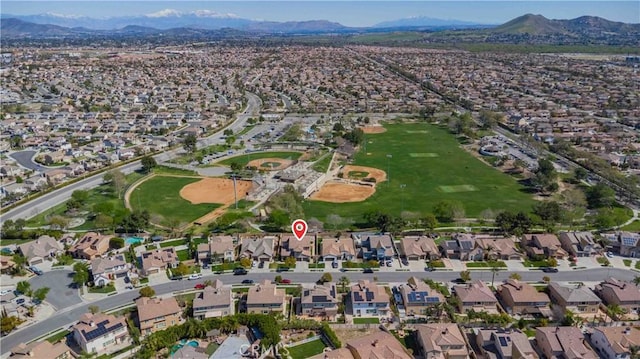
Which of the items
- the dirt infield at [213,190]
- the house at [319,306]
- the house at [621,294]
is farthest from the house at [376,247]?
the dirt infield at [213,190]

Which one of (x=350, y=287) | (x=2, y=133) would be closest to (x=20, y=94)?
(x=2, y=133)

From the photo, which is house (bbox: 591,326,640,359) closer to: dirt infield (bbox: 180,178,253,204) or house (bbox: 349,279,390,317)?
house (bbox: 349,279,390,317)

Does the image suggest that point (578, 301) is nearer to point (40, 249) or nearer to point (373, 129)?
point (40, 249)

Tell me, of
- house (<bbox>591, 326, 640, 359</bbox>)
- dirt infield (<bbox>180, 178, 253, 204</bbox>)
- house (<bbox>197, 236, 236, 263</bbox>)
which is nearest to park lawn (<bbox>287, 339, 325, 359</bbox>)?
house (<bbox>197, 236, 236, 263</bbox>)

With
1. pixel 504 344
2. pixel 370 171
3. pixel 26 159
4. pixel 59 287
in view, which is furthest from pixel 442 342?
pixel 26 159

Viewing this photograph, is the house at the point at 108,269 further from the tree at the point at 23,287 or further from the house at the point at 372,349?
the house at the point at 372,349

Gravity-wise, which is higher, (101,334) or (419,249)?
(419,249)
